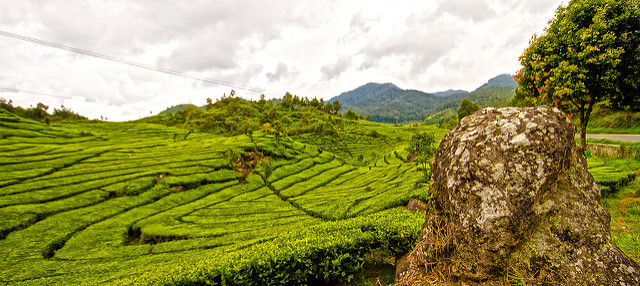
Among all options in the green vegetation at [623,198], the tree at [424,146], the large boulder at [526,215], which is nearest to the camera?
the large boulder at [526,215]

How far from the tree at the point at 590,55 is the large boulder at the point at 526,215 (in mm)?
10217

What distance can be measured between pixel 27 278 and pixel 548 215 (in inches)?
873

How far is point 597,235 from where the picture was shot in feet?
13.4

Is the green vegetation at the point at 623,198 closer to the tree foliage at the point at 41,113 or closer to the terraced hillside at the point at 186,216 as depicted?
the terraced hillside at the point at 186,216

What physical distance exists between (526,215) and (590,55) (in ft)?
40.1

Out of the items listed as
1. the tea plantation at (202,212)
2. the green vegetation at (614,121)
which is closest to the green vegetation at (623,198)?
the tea plantation at (202,212)

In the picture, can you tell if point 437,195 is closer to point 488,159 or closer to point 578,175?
point 488,159

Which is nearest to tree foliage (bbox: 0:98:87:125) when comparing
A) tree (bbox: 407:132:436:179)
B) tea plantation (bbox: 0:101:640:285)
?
tea plantation (bbox: 0:101:640:285)

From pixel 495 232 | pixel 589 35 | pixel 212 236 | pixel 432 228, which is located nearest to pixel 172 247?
pixel 212 236

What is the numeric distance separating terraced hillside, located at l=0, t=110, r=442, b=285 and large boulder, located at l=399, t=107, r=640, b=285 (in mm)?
3388

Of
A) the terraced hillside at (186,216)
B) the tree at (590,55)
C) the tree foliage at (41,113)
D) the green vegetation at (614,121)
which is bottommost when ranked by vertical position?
the terraced hillside at (186,216)

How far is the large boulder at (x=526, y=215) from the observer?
404cm

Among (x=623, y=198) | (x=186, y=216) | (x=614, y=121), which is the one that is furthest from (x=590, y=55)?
(x=614, y=121)

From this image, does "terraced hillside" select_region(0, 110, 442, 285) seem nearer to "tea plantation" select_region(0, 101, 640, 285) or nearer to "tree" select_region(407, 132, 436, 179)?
"tea plantation" select_region(0, 101, 640, 285)
